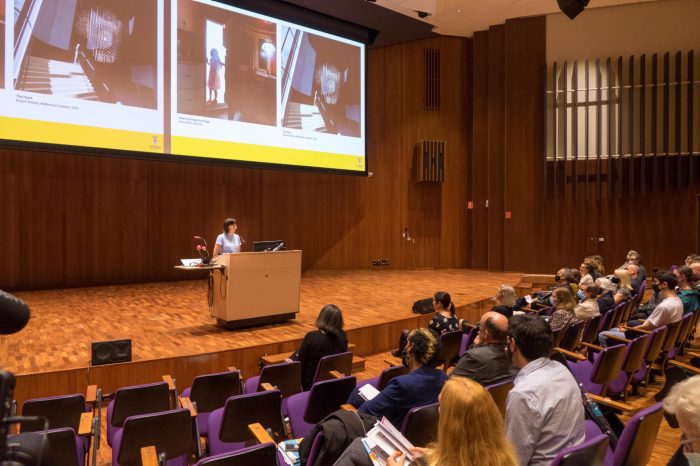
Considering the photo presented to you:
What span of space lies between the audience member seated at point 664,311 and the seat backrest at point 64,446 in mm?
3959

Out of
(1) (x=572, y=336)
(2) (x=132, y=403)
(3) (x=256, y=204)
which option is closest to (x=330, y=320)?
(2) (x=132, y=403)

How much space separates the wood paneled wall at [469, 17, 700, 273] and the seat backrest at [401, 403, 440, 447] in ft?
30.2

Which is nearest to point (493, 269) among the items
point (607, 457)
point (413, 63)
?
point (413, 63)

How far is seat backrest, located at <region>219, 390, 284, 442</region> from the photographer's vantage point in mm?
2527

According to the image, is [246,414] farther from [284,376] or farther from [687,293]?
[687,293]

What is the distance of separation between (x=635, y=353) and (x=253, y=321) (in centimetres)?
333

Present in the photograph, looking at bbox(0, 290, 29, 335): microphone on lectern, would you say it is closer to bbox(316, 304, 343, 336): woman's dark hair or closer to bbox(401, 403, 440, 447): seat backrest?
bbox(401, 403, 440, 447): seat backrest

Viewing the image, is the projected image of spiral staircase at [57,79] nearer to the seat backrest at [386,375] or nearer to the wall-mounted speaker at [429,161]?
the seat backrest at [386,375]

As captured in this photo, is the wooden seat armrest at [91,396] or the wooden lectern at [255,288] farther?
the wooden lectern at [255,288]

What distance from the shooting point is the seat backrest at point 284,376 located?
3.26 metres

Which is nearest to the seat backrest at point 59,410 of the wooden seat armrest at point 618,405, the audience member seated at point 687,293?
the wooden seat armrest at point 618,405

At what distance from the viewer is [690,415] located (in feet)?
4.48

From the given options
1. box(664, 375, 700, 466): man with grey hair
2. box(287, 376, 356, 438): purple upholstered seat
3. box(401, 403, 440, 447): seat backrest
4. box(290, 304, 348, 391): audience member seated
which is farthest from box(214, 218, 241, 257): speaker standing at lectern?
box(664, 375, 700, 466): man with grey hair

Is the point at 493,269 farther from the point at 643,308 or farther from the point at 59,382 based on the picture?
the point at 59,382
